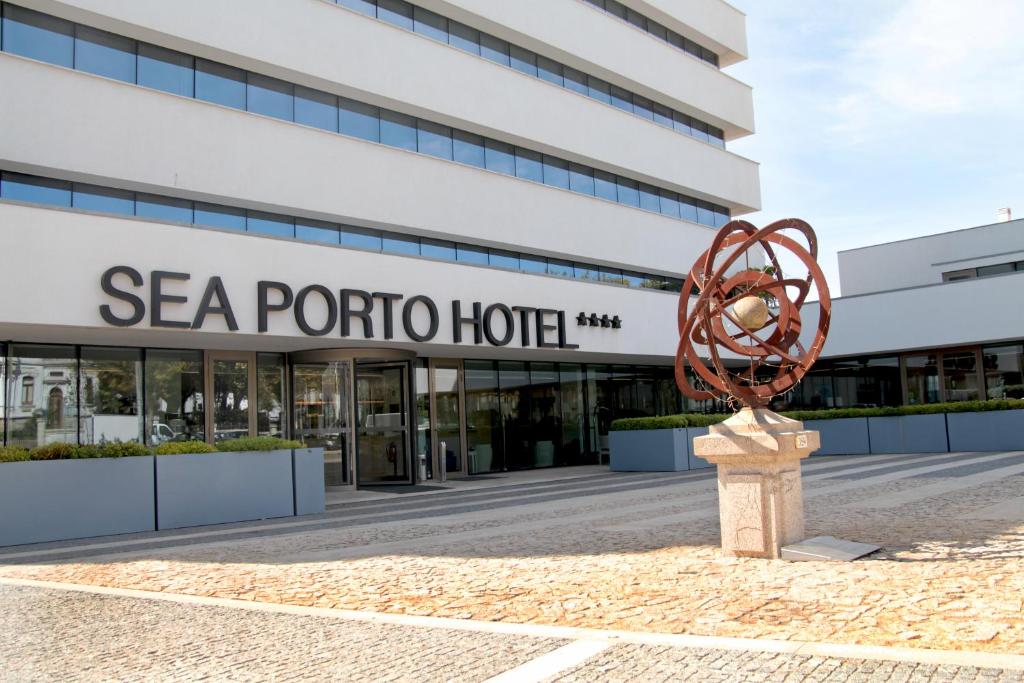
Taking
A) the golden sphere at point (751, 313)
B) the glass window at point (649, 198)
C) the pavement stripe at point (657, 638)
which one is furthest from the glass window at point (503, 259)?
the pavement stripe at point (657, 638)

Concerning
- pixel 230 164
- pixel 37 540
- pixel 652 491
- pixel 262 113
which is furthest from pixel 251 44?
pixel 652 491

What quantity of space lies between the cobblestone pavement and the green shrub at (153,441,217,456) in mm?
6892

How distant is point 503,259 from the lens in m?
25.6

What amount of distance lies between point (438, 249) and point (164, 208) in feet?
24.2

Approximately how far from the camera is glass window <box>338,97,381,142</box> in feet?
71.8

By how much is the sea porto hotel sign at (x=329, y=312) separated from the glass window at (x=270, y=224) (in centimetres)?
233

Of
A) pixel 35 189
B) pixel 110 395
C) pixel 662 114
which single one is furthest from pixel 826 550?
pixel 662 114

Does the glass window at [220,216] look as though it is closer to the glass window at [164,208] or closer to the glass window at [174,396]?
the glass window at [164,208]

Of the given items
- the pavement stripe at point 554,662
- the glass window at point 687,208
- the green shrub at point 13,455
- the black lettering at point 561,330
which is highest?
the glass window at point 687,208

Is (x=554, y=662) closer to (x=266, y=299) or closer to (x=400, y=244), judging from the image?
(x=266, y=299)

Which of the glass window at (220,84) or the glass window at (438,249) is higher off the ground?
the glass window at (220,84)

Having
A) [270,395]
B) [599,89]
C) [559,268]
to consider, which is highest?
[599,89]

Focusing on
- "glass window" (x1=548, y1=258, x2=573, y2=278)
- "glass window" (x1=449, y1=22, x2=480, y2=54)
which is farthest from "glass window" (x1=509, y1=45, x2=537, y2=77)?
"glass window" (x1=548, y1=258, x2=573, y2=278)

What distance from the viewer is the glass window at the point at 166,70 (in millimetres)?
18516
